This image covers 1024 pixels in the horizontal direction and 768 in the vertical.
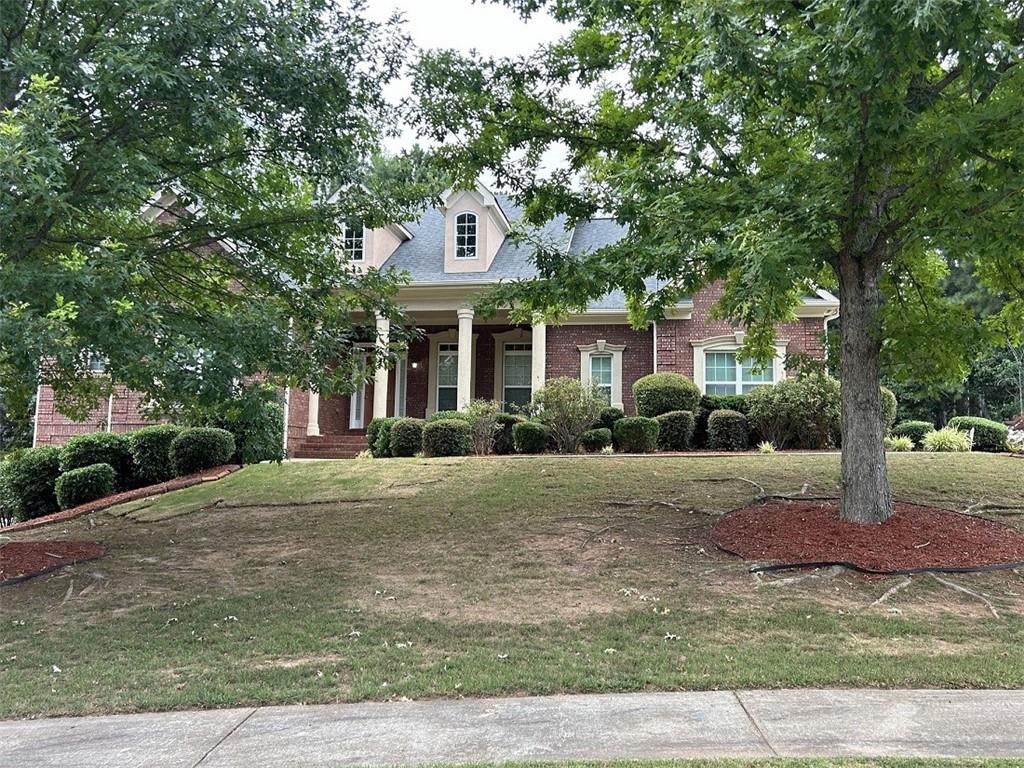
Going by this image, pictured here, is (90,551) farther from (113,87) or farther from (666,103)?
(666,103)

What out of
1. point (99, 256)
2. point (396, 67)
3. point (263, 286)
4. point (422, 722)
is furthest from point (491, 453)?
point (422, 722)

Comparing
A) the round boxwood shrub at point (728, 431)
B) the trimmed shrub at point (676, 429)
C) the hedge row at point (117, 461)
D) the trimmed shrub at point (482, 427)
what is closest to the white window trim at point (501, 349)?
the trimmed shrub at point (482, 427)

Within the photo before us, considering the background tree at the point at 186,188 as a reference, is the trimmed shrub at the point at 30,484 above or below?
below

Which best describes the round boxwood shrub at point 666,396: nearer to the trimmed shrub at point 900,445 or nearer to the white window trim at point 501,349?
the trimmed shrub at point 900,445

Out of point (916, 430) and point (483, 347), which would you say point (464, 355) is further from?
point (916, 430)

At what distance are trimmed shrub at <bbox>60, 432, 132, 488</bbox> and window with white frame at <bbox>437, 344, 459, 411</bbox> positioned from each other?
7.60m

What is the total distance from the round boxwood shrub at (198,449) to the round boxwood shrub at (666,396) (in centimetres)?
810

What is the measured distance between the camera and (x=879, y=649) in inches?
189

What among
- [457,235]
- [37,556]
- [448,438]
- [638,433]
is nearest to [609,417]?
[638,433]

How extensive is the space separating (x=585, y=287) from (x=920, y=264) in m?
4.49

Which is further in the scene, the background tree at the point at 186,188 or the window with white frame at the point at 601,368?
the window with white frame at the point at 601,368

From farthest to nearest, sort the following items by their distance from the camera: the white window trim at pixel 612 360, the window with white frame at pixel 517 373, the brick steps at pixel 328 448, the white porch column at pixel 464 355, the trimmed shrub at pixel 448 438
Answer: the window with white frame at pixel 517 373, the white window trim at pixel 612 360, the white porch column at pixel 464 355, the brick steps at pixel 328 448, the trimmed shrub at pixel 448 438

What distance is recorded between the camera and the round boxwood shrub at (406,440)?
14.0 meters

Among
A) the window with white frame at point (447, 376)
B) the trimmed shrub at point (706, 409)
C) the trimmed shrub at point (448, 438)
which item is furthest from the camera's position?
the window with white frame at point (447, 376)
